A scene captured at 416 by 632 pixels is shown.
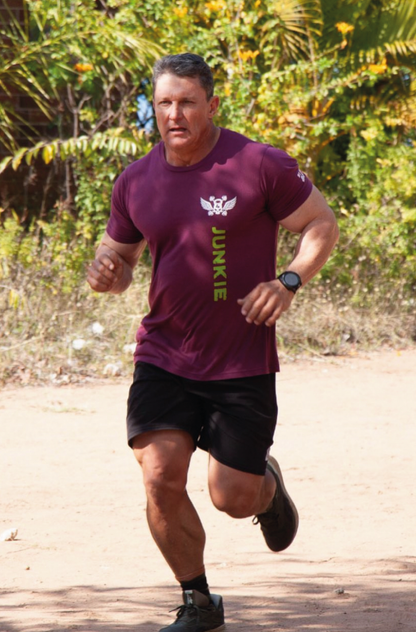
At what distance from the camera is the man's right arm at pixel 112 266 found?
4.03 m

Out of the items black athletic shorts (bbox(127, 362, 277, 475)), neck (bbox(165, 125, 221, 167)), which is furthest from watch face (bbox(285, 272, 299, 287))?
neck (bbox(165, 125, 221, 167))

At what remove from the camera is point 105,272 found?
404 cm

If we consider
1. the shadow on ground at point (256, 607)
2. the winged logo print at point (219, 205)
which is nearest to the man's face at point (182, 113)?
the winged logo print at point (219, 205)

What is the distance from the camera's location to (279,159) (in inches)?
151

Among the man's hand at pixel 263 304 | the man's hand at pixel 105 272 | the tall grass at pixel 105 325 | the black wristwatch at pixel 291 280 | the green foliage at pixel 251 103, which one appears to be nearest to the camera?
the man's hand at pixel 263 304

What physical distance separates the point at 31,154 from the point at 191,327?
7425 millimetres

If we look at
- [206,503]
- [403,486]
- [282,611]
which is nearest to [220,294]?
[282,611]

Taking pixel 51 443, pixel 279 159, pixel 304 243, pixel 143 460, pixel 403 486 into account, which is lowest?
pixel 51 443

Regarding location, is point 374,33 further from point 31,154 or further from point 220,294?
point 220,294

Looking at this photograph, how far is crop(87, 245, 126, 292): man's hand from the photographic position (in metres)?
4.02

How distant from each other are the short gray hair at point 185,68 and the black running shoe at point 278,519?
5.48 feet

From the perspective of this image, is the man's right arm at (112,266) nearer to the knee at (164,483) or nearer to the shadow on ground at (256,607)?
the knee at (164,483)

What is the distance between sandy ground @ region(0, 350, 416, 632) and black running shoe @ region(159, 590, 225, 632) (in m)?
0.08

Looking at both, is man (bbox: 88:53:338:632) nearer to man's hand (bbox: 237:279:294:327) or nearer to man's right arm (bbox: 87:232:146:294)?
man's hand (bbox: 237:279:294:327)
